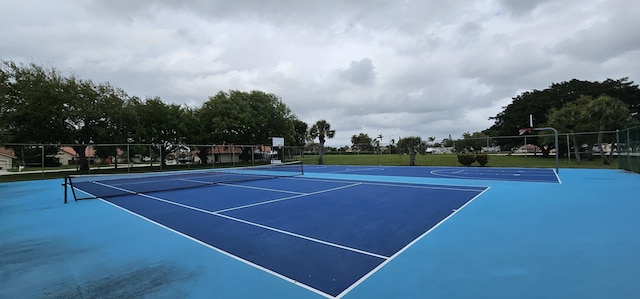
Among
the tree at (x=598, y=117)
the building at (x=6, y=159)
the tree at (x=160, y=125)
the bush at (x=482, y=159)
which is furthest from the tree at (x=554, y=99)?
the building at (x=6, y=159)

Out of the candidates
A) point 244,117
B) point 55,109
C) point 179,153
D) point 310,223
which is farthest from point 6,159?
point 310,223

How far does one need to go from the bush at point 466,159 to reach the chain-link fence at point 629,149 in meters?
8.92

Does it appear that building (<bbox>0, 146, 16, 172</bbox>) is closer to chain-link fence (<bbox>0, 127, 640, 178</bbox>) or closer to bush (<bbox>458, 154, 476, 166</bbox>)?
chain-link fence (<bbox>0, 127, 640, 178</bbox>)

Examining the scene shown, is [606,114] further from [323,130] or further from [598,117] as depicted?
[323,130]

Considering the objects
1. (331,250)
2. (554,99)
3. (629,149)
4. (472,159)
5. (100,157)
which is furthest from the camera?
(554,99)

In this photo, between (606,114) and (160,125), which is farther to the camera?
(160,125)

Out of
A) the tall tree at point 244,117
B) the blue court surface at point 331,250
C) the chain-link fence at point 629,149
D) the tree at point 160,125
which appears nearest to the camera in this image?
the blue court surface at point 331,250

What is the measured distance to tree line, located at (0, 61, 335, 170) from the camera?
22969mm

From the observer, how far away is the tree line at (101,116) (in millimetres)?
22969

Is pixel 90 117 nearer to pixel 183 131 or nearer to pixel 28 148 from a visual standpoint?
pixel 28 148

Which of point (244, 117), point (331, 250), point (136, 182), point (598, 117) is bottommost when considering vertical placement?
point (331, 250)

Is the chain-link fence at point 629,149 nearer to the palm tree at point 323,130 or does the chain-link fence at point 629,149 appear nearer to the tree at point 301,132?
the palm tree at point 323,130

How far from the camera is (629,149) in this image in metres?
16.8

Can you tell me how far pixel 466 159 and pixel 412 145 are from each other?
202 inches
